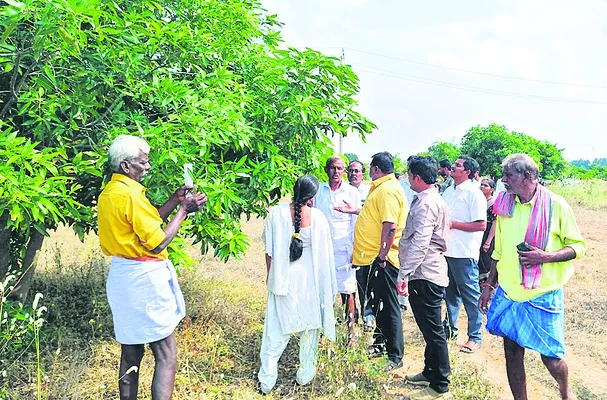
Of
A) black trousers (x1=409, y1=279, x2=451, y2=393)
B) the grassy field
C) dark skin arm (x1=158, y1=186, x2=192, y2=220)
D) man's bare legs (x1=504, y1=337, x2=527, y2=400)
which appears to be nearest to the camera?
dark skin arm (x1=158, y1=186, x2=192, y2=220)

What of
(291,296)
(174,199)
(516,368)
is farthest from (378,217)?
(174,199)

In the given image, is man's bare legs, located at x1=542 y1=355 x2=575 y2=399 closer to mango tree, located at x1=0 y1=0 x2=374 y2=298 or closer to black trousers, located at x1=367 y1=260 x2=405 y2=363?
black trousers, located at x1=367 y1=260 x2=405 y2=363

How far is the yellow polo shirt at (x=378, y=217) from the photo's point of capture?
4.23 metres

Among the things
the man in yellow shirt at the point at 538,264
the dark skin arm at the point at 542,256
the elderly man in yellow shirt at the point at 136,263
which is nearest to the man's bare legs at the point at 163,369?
the elderly man in yellow shirt at the point at 136,263

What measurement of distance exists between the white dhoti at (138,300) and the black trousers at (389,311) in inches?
79.4

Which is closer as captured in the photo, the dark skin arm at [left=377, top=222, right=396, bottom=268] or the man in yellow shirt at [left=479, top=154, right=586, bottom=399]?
the man in yellow shirt at [left=479, top=154, right=586, bottom=399]

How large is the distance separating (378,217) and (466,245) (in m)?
1.28

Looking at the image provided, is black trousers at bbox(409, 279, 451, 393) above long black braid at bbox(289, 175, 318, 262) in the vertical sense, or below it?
below

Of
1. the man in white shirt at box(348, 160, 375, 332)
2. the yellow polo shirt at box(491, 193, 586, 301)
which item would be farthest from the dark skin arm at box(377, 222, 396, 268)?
the yellow polo shirt at box(491, 193, 586, 301)

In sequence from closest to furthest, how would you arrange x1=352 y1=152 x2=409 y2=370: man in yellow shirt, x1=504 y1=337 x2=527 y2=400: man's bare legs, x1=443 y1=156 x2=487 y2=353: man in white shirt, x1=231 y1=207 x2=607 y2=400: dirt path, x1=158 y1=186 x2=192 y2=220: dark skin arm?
x1=158 y1=186 x2=192 y2=220: dark skin arm < x1=504 y1=337 x2=527 y2=400: man's bare legs < x1=231 y1=207 x2=607 y2=400: dirt path < x1=352 y1=152 x2=409 y2=370: man in yellow shirt < x1=443 y1=156 x2=487 y2=353: man in white shirt

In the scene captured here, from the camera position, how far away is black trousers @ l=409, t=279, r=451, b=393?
381cm

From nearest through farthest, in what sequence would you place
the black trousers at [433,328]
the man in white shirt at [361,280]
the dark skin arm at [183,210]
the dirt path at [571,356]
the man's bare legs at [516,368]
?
the dark skin arm at [183,210]
the man's bare legs at [516,368]
the black trousers at [433,328]
the dirt path at [571,356]
the man in white shirt at [361,280]

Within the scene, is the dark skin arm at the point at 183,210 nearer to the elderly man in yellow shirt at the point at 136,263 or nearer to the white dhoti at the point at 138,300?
the elderly man in yellow shirt at the point at 136,263

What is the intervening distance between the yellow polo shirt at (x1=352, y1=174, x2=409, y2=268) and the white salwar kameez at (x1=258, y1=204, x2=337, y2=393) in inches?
26.9
